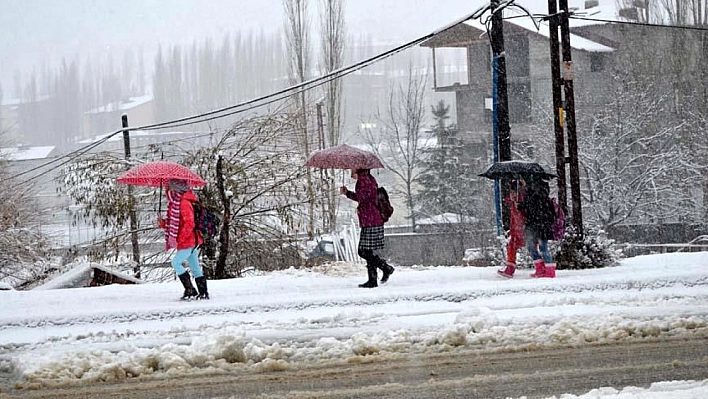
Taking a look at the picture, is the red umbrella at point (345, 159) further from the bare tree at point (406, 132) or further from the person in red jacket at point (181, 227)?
the bare tree at point (406, 132)

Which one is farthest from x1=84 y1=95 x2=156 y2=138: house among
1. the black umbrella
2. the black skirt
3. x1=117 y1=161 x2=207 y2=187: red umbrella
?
the black skirt

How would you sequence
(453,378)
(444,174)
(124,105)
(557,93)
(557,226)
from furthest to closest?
(124,105)
(444,174)
(557,93)
(557,226)
(453,378)

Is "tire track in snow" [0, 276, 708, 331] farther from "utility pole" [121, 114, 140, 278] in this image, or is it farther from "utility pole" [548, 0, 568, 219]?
"utility pole" [121, 114, 140, 278]

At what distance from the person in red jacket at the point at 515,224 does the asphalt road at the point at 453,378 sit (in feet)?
15.5

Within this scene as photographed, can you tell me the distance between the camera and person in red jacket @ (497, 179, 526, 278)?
42.7ft

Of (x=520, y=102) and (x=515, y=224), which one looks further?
(x=520, y=102)

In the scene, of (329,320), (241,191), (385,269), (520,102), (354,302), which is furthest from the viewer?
(520,102)

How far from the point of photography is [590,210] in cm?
3684

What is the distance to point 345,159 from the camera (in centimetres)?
1228

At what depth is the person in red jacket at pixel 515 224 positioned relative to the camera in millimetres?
13000

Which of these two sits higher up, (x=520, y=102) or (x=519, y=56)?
(x=519, y=56)

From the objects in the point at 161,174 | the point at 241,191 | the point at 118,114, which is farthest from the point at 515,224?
the point at 118,114

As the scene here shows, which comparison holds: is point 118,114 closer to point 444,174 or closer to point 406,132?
point 406,132

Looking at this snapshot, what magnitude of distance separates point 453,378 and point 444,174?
138 ft
